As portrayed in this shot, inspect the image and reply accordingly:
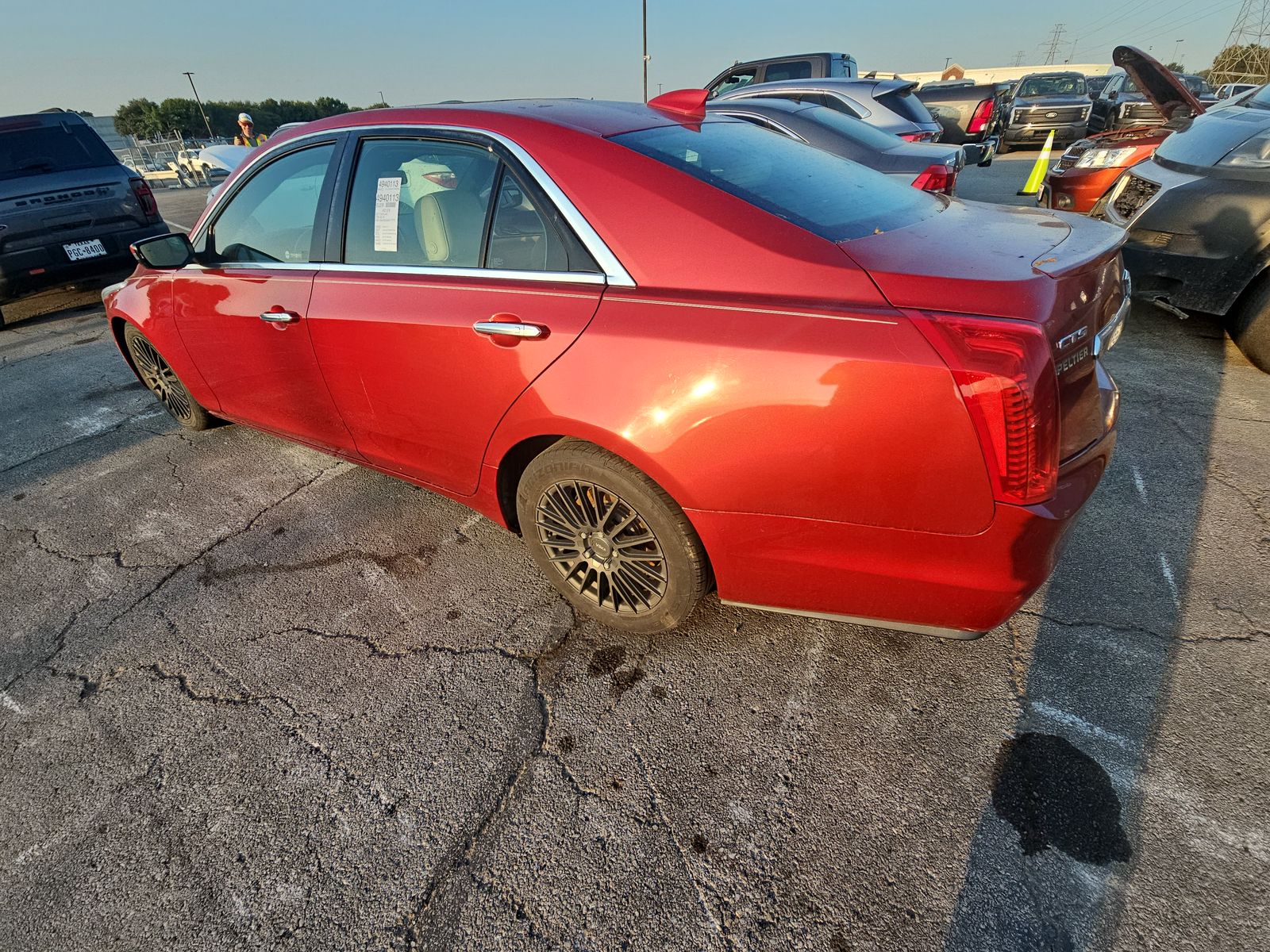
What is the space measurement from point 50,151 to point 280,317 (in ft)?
20.9

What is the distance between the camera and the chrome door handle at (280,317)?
8.72 ft

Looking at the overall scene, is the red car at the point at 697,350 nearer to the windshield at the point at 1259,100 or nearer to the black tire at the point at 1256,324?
the black tire at the point at 1256,324

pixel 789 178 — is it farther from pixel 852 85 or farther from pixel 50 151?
pixel 50 151

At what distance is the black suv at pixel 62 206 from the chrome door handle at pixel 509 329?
22.0 ft

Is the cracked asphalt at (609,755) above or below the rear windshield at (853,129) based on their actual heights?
below

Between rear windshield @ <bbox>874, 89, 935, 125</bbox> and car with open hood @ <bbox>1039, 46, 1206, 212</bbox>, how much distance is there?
2.12m

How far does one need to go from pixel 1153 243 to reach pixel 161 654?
5.58 m

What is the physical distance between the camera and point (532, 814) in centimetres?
179

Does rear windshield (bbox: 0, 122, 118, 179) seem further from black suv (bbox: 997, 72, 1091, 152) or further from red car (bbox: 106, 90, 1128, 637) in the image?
black suv (bbox: 997, 72, 1091, 152)

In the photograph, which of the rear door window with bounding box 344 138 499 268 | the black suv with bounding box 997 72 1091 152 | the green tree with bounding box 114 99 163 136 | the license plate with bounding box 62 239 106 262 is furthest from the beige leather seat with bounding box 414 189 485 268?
the green tree with bounding box 114 99 163 136

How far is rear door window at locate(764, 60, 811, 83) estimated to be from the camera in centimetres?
1005

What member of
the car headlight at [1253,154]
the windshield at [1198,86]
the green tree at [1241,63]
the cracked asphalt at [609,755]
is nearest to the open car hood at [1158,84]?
the car headlight at [1253,154]

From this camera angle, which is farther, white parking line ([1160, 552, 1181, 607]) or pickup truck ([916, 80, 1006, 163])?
pickup truck ([916, 80, 1006, 163])

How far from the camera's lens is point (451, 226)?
90.8 inches
